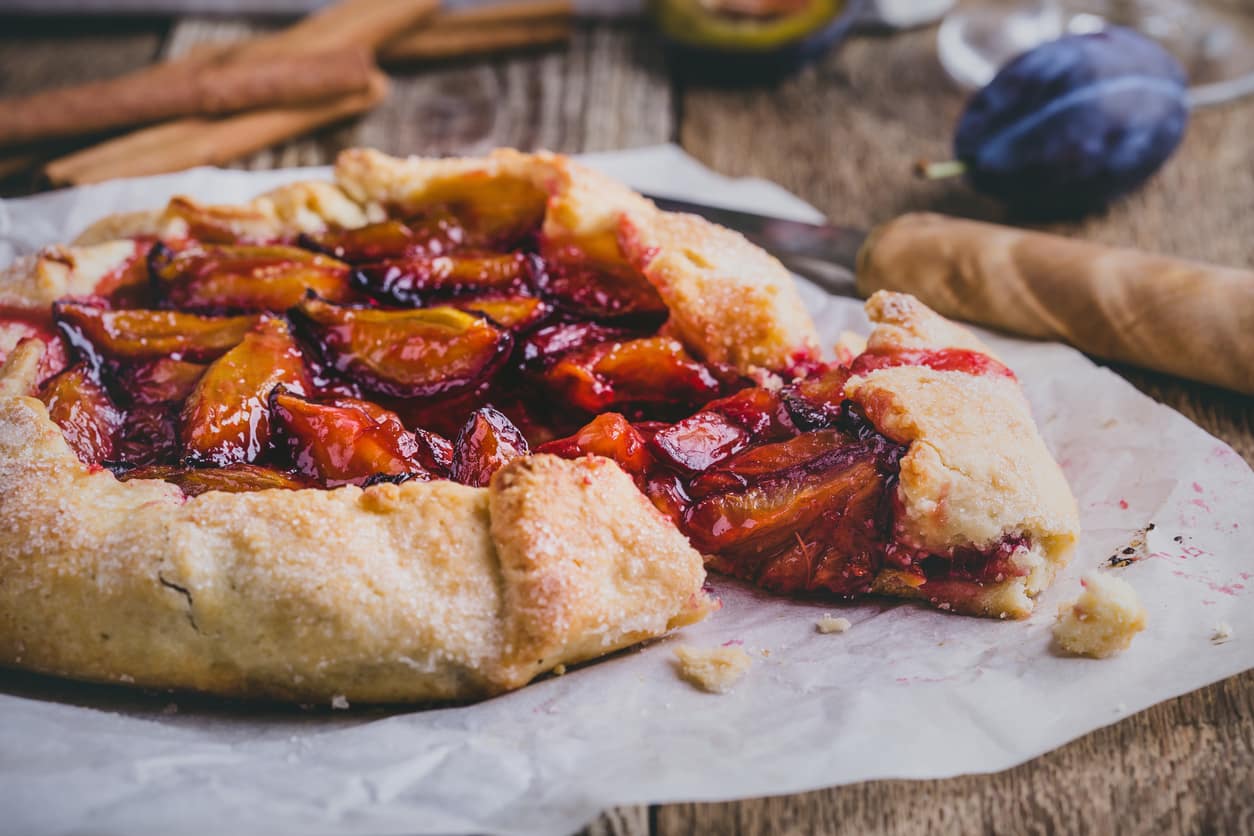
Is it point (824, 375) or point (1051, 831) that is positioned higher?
point (824, 375)

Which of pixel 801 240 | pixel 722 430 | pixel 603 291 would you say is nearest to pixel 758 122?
pixel 801 240

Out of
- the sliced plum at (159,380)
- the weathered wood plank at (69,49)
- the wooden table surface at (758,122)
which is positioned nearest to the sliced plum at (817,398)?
the wooden table surface at (758,122)

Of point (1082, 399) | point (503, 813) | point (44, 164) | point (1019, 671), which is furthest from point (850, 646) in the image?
point (44, 164)

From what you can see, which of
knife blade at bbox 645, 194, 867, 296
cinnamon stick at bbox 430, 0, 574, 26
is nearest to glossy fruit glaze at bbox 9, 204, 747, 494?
knife blade at bbox 645, 194, 867, 296

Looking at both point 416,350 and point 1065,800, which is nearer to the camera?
point 1065,800

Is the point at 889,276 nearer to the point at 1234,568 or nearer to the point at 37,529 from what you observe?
the point at 1234,568

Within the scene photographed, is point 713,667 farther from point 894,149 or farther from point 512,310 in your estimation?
point 894,149

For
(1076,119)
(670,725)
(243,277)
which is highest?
(1076,119)
